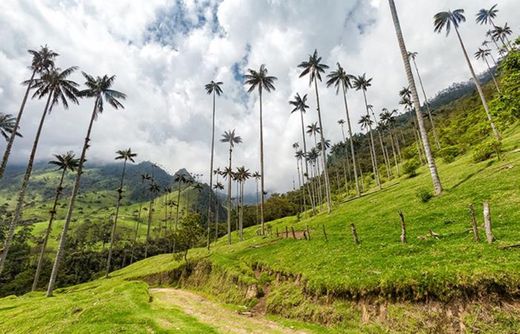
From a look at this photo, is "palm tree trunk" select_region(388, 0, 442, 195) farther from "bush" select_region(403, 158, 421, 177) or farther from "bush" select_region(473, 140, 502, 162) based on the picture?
"bush" select_region(403, 158, 421, 177)

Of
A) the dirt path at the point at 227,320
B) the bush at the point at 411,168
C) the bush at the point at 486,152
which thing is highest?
the bush at the point at 411,168

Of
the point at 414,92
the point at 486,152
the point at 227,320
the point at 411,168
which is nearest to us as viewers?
the point at 227,320

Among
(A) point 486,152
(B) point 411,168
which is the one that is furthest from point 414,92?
(B) point 411,168

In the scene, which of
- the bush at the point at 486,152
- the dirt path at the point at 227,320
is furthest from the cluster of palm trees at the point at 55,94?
the bush at the point at 486,152

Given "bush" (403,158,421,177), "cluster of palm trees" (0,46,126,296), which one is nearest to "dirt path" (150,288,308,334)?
"cluster of palm trees" (0,46,126,296)

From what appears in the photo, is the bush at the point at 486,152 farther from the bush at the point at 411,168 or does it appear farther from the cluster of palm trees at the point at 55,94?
the cluster of palm trees at the point at 55,94

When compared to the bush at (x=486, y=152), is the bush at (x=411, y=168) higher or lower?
higher

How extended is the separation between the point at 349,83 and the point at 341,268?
52425 millimetres

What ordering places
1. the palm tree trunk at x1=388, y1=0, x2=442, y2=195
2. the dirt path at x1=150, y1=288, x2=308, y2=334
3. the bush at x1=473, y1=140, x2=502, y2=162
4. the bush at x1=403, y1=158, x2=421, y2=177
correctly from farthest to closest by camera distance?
the bush at x1=403, y1=158, x2=421, y2=177, the bush at x1=473, y1=140, x2=502, y2=162, the palm tree trunk at x1=388, y1=0, x2=442, y2=195, the dirt path at x1=150, y1=288, x2=308, y2=334

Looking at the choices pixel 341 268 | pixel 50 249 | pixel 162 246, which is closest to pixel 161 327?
pixel 341 268

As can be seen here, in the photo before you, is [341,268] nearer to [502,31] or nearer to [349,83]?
[349,83]

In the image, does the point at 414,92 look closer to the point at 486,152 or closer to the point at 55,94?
the point at 486,152

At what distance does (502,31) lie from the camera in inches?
2613

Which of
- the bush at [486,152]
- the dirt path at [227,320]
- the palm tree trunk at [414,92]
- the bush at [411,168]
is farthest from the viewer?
the bush at [411,168]
